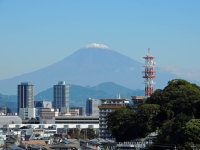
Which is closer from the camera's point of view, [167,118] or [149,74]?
[167,118]

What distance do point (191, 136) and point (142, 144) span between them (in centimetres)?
1257

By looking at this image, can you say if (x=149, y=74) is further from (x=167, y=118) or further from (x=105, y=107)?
(x=167, y=118)

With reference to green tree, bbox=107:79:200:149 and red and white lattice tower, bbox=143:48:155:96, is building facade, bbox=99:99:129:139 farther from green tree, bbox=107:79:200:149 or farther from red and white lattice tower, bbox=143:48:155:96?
green tree, bbox=107:79:200:149

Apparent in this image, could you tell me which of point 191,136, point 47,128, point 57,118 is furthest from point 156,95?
point 57,118

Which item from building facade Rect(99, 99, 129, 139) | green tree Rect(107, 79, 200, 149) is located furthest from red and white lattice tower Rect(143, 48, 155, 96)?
green tree Rect(107, 79, 200, 149)

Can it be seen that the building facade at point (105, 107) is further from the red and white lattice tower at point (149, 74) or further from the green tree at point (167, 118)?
the green tree at point (167, 118)

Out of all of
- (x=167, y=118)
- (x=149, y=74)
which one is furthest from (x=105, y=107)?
(x=167, y=118)

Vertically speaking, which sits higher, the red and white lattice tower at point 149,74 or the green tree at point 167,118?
the red and white lattice tower at point 149,74

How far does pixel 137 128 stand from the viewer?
71.3 m

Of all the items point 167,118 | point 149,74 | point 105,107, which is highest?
point 149,74

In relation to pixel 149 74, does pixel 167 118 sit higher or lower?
lower

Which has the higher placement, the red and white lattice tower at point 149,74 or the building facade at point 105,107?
the red and white lattice tower at point 149,74

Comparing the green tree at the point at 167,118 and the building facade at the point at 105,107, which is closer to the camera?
the green tree at the point at 167,118

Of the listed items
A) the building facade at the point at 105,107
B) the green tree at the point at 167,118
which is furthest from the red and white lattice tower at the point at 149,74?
the green tree at the point at 167,118
